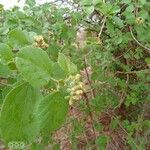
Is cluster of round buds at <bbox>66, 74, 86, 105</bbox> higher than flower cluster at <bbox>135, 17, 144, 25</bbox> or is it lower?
lower

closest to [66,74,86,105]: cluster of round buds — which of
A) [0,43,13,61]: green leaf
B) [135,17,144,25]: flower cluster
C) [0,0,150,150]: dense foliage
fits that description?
[0,0,150,150]: dense foliage

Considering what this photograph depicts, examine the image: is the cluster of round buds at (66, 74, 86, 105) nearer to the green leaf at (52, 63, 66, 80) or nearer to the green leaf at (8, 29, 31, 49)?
the green leaf at (52, 63, 66, 80)

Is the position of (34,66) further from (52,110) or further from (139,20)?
(139,20)

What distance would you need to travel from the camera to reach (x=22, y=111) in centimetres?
62

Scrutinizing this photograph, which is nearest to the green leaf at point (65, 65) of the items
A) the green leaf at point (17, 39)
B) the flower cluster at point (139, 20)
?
the green leaf at point (17, 39)

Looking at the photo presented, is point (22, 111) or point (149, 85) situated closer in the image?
point (22, 111)

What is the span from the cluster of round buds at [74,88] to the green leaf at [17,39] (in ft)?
0.58

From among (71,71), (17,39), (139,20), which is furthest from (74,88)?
(139,20)

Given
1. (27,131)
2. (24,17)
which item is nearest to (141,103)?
(24,17)

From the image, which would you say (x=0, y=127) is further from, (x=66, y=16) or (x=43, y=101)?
(x=66, y=16)

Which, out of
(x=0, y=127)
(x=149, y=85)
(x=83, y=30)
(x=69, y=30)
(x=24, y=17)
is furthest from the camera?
(x=83, y=30)

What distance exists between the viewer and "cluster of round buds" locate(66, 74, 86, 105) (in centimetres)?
59

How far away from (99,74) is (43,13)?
1.54ft

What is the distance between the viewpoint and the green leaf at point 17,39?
2.43 feet
